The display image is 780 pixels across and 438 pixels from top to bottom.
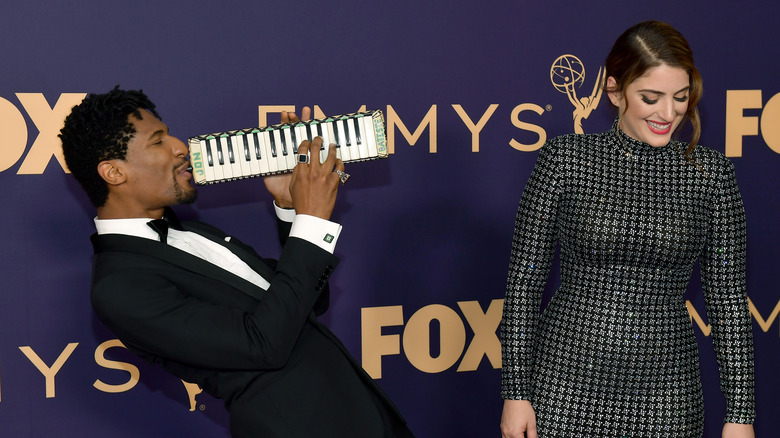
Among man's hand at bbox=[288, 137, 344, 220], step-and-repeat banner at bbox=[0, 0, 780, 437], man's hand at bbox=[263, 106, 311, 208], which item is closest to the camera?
man's hand at bbox=[288, 137, 344, 220]

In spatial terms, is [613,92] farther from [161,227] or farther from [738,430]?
[161,227]

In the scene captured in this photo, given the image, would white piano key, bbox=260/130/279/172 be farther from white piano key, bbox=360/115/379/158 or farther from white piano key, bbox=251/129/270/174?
white piano key, bbox=360/115/379/158

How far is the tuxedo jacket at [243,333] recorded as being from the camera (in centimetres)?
134

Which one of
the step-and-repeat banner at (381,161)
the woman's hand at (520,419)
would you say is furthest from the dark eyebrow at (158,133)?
the woman's hand at (520,419)

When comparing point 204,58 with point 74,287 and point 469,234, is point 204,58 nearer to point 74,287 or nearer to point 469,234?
point 74,287

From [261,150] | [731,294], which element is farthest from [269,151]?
[731,294]

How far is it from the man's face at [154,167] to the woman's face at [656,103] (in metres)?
1.01

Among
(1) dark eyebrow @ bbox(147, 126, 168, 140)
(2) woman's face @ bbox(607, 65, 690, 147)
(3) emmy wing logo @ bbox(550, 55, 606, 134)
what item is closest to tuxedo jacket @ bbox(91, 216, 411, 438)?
(1) dark eyebrow @ bbox(147, 126, 168, 140)

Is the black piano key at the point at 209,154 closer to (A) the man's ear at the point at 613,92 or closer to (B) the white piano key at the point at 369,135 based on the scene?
(B) the white piano key at the point at 369,135

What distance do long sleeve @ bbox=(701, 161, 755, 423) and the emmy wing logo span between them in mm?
1054

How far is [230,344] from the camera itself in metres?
1.34

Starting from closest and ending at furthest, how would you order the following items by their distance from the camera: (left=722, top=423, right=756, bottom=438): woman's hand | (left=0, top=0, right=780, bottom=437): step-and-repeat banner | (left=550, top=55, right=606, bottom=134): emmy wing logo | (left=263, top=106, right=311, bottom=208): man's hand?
(left=722, top=423, right=756, bottom=438): woman's hand → (left=263, top=106, right=311, bottom=208): man's hand → (left=0, top=0, right=780, bottom=437): step-and-repeat banner → (left=550, top=55, right=606, bottom=134): emmy wing logo

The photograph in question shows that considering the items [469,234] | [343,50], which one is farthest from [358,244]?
[343,50]

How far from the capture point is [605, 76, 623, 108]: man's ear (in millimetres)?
1606
